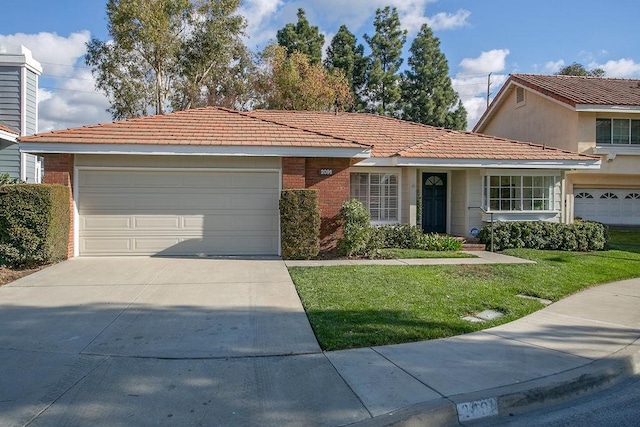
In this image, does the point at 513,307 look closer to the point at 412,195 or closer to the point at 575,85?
the point at 412,195

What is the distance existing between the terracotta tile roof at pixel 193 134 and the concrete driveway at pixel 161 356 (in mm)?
4027

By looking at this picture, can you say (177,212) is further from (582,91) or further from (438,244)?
(582,91)

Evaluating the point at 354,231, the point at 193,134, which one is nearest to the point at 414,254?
the point at 354,231

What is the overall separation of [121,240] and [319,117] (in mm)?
8756

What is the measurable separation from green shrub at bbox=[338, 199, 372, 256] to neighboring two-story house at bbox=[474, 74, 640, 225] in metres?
10.7

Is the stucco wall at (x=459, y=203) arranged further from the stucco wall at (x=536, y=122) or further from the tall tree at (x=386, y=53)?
the tall tree at (x=386, y=53)

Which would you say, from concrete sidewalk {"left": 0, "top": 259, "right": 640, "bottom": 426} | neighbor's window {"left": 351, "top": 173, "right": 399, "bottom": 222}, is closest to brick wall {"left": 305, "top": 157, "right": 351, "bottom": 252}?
neighbor's window {"left": 351, "top": 173, "right": 399, "bottom": 222}

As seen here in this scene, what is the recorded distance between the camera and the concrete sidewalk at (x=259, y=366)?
156 inches

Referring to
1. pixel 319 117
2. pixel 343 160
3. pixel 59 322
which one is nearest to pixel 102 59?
pixel 319 117

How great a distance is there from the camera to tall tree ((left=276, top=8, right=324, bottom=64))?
3278 centimetres

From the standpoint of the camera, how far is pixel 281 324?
634 cm

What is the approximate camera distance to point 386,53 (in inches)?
1389

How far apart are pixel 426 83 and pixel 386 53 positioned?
3879 millimetres

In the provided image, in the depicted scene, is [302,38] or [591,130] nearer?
[591,130]
